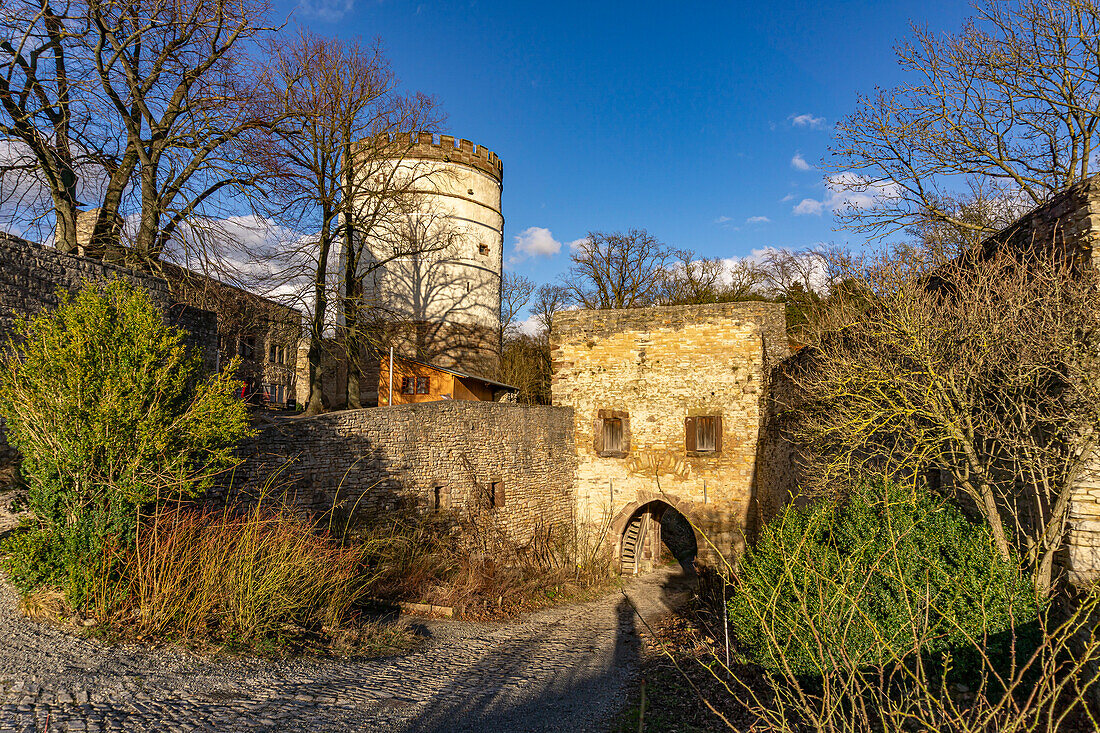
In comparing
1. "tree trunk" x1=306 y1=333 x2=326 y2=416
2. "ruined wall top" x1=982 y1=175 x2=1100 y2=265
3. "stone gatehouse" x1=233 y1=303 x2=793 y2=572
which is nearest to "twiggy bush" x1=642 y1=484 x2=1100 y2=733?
"ruined wall top" x1=982 y1=175 x2=1100 y2=265

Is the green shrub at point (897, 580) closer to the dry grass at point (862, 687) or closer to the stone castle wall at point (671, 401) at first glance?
the dry grass at point (862, 687)

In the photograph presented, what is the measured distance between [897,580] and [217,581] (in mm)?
6926

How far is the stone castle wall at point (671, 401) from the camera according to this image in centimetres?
1449

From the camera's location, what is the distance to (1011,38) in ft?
34.0

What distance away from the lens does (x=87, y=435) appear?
5.92 metres

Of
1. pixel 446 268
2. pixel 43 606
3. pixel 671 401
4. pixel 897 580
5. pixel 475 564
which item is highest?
pixel 446 268

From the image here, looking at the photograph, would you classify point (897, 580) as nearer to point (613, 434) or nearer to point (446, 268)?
point (613, 434)

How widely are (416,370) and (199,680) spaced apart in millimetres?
13913

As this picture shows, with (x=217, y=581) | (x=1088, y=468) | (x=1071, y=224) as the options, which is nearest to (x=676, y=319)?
(x=1071, y=224)

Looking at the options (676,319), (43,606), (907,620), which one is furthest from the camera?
(676,319)

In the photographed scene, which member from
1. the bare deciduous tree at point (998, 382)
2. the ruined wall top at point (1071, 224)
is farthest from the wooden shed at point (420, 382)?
the ruined wall top at point (1071, 224)

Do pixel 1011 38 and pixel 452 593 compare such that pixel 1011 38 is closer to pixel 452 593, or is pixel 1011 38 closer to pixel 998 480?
A: pixel 998 480

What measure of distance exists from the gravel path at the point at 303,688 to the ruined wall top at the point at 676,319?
8355mm

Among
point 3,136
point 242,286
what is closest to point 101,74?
point 3,136
